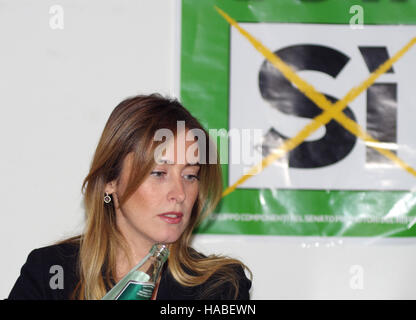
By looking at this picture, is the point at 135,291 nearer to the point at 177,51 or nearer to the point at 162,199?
the point at 162,199

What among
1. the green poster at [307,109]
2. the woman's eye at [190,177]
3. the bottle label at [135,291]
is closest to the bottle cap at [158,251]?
the bottle label at [135,291]

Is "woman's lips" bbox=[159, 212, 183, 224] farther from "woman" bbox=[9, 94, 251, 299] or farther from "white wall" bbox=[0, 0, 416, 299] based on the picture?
"white wall" bbox=[0, 0, 416, 299]

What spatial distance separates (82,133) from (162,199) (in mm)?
477

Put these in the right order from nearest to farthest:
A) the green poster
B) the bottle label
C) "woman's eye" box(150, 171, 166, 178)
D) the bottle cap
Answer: the bottle label → the bottle cap → "woman's eye" box(150, 171, 166, 178) → the green poster

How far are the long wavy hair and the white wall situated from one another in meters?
0.23

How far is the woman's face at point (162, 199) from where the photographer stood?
3.59ft

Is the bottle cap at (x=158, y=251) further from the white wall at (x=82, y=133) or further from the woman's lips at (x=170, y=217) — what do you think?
the white wall at (x=82, y=133)

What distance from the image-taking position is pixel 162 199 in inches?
43.0

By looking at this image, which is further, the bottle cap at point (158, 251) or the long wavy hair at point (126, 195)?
the long wavy hair at point (126, 195)

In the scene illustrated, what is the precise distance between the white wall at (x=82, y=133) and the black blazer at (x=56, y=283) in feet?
0.84

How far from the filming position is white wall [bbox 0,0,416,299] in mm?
1430

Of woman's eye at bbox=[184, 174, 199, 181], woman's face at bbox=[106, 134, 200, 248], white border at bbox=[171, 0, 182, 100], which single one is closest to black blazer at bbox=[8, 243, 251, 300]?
woman's face at bbox=[106, 134, 200, 248]
